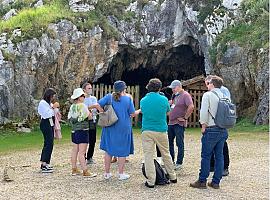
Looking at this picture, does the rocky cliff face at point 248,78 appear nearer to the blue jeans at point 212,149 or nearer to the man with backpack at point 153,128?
the blue jeans at point 212,149

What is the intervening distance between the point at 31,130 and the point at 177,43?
26.3 ft

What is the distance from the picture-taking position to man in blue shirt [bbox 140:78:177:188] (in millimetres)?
7531

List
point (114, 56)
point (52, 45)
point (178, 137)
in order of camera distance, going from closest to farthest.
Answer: point (178, 137) → point (52, 45) → point (114, 56)

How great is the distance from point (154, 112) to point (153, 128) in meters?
0.26

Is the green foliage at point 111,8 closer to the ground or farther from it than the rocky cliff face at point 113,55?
farther from it

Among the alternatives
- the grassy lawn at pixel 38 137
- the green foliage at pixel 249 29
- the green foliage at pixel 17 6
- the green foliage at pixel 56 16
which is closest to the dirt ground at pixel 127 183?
the grassy lawn at pixel 38 137

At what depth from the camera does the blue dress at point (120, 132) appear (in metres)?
8.00

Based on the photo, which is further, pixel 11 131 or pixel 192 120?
pixel 192 120

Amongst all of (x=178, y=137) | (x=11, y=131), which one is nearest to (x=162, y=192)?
(x=178, y=137)

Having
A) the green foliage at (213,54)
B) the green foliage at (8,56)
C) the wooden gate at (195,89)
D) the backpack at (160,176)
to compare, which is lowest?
the backpack at (160,176)

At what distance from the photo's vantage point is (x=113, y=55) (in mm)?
20172

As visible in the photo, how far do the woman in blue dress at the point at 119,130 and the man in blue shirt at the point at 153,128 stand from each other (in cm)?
48

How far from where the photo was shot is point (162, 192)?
7.21m

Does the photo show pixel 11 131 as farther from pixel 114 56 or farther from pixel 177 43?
pixel 177 43
